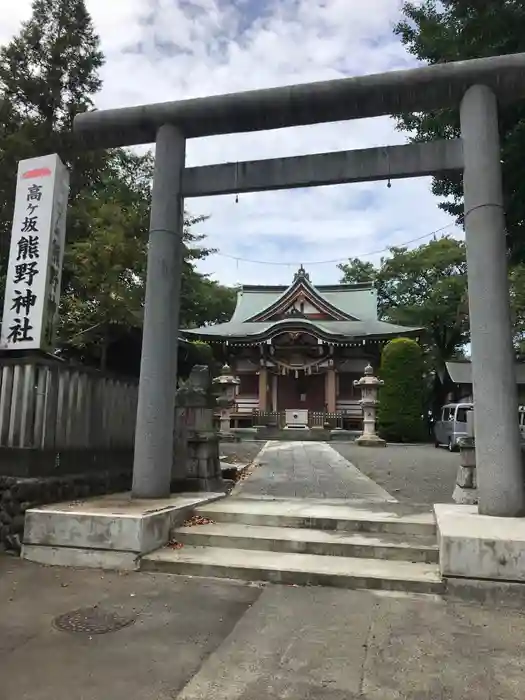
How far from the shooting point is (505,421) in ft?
15.4

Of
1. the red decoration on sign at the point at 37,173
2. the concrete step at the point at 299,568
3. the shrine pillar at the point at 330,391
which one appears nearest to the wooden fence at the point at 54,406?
the concrete step at the point at 299,568

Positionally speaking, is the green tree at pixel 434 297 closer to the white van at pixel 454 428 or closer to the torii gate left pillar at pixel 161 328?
the white van at pixel 454 428

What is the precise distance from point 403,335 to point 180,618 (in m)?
24.3

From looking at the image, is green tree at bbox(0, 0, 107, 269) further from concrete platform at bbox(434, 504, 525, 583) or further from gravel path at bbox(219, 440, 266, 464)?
concrete platform at bbox(434, 504, 525, 583)

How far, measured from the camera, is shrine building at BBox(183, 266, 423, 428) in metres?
26.6

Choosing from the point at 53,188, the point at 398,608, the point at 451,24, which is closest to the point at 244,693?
the point at 398,608

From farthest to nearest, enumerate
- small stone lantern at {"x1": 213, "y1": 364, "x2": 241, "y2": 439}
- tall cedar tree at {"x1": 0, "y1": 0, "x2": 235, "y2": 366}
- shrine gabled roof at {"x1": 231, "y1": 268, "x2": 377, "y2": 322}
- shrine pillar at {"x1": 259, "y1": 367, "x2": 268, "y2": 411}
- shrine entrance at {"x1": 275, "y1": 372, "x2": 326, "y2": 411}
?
shrine gabled roof at {"x1": 231, "y1": 268, "x2": 377, "y2": 322}
shrine entrance at {"x1": 275, "y1": 372, "x2": 326, "y2": 411}
shrine pillar at {"x1": 259, "y1": 367, "x2": 268, "y2": 411}
small stone lantern at {"x1": 213, "y1": 364, "x2": 241, "y2": 439}
tall cedar tree at {"x1": 0, "y1": 0, "x2": 235, "y2": 366}

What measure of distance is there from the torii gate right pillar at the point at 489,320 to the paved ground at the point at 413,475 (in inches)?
93.3

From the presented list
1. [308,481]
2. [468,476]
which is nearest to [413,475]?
[308,481]

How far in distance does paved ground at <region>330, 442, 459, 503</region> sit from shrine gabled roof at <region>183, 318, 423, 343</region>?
37.1ft

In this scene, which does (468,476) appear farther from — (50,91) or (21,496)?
(50,91)

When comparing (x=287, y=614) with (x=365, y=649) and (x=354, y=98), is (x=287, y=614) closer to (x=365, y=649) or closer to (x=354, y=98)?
(x=365, y=649)

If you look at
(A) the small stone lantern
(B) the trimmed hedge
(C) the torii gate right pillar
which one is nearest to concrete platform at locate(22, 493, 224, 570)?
(C) the torii gate right pillar

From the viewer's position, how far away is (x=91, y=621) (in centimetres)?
330
